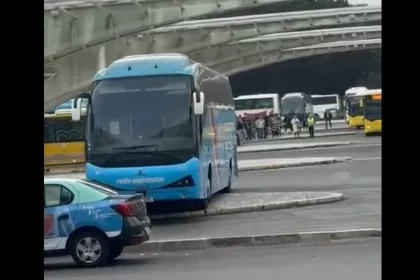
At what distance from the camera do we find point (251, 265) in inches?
484

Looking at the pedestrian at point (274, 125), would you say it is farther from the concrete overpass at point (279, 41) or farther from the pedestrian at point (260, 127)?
the concrete overpass at point (279, 41)

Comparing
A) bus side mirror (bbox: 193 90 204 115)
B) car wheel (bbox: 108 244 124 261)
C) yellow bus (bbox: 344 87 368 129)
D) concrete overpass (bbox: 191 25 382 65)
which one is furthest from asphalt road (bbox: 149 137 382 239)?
yellow bus (bbox: 344 87 368 129)

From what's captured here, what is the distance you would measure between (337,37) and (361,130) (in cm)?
1157

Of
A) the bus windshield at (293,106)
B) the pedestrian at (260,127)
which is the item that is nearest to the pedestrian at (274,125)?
the pedestrian at (260,127)

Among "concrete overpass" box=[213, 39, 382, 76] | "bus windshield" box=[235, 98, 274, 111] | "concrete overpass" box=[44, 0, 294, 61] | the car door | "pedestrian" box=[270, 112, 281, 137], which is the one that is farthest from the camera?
"bus windshield" box=[235, 98, 274, 111]

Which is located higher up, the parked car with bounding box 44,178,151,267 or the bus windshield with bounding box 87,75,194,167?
the bus windshield with bounding box 87,75,194,167

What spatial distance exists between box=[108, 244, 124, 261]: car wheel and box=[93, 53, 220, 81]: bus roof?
5.83m

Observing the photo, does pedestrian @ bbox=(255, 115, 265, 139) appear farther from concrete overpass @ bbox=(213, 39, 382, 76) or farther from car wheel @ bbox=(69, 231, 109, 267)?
car wheel @ bbox=(69, 231, 109, 267)

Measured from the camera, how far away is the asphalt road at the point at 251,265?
11211 millimetres

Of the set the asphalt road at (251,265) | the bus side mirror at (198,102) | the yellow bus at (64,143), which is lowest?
the asphalt road at (251,265)

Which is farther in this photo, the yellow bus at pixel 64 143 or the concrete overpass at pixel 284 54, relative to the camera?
the concrete overpass at pixel 284 54

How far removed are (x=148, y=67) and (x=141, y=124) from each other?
1.39 m

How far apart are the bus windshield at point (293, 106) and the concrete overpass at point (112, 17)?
4127 centimetres

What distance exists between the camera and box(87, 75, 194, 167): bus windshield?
18.3 m
